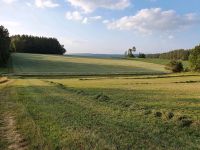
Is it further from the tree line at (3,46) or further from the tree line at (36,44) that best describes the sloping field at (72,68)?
the tree line at (36,44)

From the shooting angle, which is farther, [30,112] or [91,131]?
[30,112]

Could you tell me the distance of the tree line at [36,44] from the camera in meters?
173

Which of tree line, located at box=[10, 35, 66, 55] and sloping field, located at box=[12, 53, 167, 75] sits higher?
tree line, located at box=[10, 35, 66, 55]

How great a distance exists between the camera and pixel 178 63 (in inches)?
4200

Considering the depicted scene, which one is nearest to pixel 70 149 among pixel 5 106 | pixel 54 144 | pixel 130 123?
pixel 54 144

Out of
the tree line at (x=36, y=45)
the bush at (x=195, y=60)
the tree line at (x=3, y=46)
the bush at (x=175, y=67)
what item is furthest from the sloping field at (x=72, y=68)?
the tree line at (x=36, y=45)

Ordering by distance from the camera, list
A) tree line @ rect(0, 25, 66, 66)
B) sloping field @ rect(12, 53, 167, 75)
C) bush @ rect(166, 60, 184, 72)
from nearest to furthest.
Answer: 1. sloping field @ rect(12, 53, 167, 75)
2. bush @ rect(166, 60, 184, 72)
3. tree line @ rect(0, 25, 66, 66)

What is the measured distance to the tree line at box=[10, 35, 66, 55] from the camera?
173 m

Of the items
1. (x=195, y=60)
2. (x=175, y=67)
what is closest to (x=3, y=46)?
(x=175, y=67)

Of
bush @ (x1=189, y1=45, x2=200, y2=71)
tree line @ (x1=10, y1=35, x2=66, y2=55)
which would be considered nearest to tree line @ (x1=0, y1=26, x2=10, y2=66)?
bush @ (x1=189, y1=45, x2=200, y2=71)

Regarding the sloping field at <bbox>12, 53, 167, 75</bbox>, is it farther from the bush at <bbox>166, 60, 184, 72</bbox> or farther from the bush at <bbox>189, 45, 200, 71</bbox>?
the bush at <bbox>189, 45, 200, 71</bbox>

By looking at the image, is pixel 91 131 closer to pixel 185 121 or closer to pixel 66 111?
pixel 185 121

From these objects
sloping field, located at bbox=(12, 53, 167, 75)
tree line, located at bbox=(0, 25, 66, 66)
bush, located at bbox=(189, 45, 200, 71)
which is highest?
tree line, located at bbox=(0, 25, 66, 66)

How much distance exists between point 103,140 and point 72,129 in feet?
7.44
